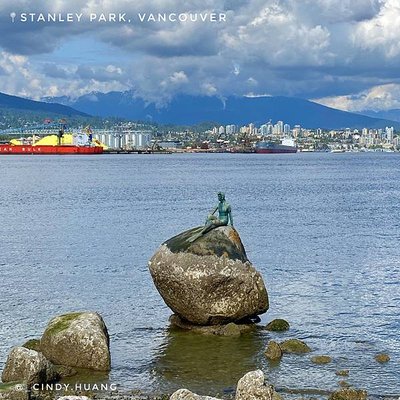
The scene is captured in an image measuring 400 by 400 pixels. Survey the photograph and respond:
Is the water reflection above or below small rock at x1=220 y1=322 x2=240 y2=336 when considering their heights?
below

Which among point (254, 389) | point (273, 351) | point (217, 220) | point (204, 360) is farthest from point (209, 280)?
point (254, 389)

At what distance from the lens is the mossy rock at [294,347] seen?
2108cm

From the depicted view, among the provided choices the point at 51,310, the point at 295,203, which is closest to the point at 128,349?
the point at 51,310

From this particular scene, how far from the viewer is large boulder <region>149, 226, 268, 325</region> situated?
22094 millimetres

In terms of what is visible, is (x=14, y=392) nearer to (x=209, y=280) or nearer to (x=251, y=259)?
(x=209, y=280)

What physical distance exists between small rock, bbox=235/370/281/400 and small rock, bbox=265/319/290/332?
790 centimetres

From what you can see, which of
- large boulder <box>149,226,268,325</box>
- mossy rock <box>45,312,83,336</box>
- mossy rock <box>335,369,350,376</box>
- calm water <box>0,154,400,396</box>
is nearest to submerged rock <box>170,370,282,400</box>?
calm water <box>0,154,400,396</box>

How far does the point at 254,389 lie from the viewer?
15.4 m

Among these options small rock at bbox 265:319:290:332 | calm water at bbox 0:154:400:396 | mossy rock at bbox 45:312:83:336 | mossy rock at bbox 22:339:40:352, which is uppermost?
mossy rock at bbox 45:312:83:336

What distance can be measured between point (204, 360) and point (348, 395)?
4.75 metres

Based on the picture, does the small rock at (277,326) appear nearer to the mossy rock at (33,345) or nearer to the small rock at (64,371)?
the small rock at (64,371)

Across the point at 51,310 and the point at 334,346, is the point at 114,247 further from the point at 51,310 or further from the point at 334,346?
the point at 334,346

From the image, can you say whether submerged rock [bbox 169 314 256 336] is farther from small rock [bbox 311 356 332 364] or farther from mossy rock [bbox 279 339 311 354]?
small rock [bbox 311 356 332 364]

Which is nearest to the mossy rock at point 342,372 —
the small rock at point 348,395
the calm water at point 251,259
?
the calm water at point 251,259
